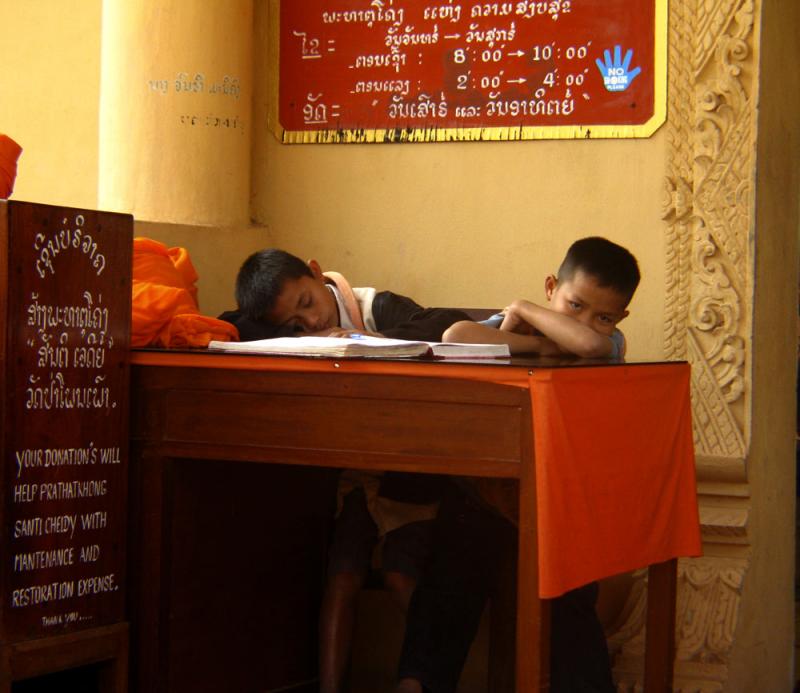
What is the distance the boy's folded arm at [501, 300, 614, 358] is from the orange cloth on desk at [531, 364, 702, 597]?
21 centimetres

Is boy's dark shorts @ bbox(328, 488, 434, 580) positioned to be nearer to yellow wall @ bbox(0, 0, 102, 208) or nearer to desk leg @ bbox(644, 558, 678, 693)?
desk leg @ bbox(644, 558, 678, 693)

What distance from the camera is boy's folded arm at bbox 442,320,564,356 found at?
2.93 m

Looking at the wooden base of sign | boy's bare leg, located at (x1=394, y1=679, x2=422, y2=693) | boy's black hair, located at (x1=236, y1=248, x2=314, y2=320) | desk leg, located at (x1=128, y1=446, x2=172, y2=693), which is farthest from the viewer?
boy's black hair, located at (x1=236, y1=248, x2=314, y2=320)

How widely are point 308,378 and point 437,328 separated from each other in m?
0.82

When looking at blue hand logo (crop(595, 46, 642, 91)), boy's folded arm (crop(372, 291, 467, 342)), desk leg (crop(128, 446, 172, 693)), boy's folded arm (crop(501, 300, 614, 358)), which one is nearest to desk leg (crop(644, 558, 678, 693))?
boy's folded arm (crop(501, 300, 614, 358))

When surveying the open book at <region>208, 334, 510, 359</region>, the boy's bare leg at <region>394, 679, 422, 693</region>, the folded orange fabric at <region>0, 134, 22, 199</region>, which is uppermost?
the folded orange fabric at <region>0, 134, 22, 199</region>

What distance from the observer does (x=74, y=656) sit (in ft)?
8.20

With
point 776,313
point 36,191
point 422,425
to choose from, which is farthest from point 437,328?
point 36,191

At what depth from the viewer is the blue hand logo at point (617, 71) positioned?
3.56 metres

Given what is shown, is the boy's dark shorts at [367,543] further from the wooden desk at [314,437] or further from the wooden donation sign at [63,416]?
the wooden donation sign at [63,416]

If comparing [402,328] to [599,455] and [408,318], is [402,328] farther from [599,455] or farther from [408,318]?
[599,455]

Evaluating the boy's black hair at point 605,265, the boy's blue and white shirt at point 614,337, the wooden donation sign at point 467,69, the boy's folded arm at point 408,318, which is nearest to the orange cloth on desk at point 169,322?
the boy's folded arm at point 408,318

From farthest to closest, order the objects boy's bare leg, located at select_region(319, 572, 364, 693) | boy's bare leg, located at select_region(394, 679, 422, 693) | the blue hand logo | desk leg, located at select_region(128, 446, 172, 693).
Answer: the blue hand logo < boy's bare leg, located at select_region(319, 572, 364, 693) < boy's bare leg, located at select_region(394, 679, 422, 693) < desk leg, located at select_region(128, 446, 172, 693)

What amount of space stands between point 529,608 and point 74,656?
3.25 ft
